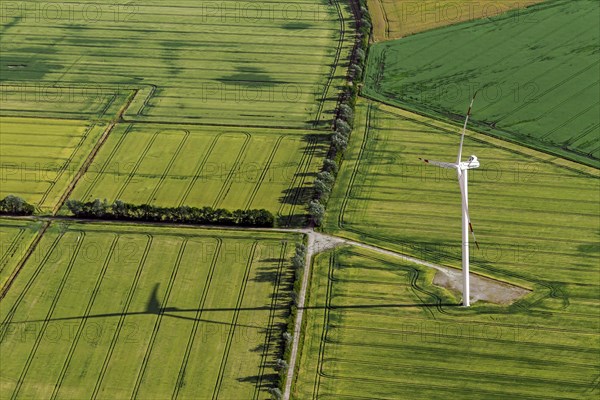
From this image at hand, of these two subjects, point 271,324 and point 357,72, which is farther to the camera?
point 357,72

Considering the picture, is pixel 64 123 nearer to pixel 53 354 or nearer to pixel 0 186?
pixel 0 186

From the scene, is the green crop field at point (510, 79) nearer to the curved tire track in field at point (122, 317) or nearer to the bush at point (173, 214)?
the bush at point (173, 214)

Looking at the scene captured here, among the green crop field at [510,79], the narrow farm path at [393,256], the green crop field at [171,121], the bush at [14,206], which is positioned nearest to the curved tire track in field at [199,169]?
the green crop field at [171,121]

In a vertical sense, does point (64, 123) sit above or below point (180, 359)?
above

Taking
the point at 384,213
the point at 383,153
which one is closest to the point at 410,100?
the point at 383,153

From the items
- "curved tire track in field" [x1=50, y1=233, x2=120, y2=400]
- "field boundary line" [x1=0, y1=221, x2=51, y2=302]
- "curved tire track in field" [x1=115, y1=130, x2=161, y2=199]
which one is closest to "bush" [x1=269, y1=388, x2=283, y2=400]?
"curved tire track in field" [x1=50, y1=233, x2=120, y2=400]

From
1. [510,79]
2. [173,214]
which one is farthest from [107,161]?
[510,79]

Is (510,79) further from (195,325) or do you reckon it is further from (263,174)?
(195,325)
